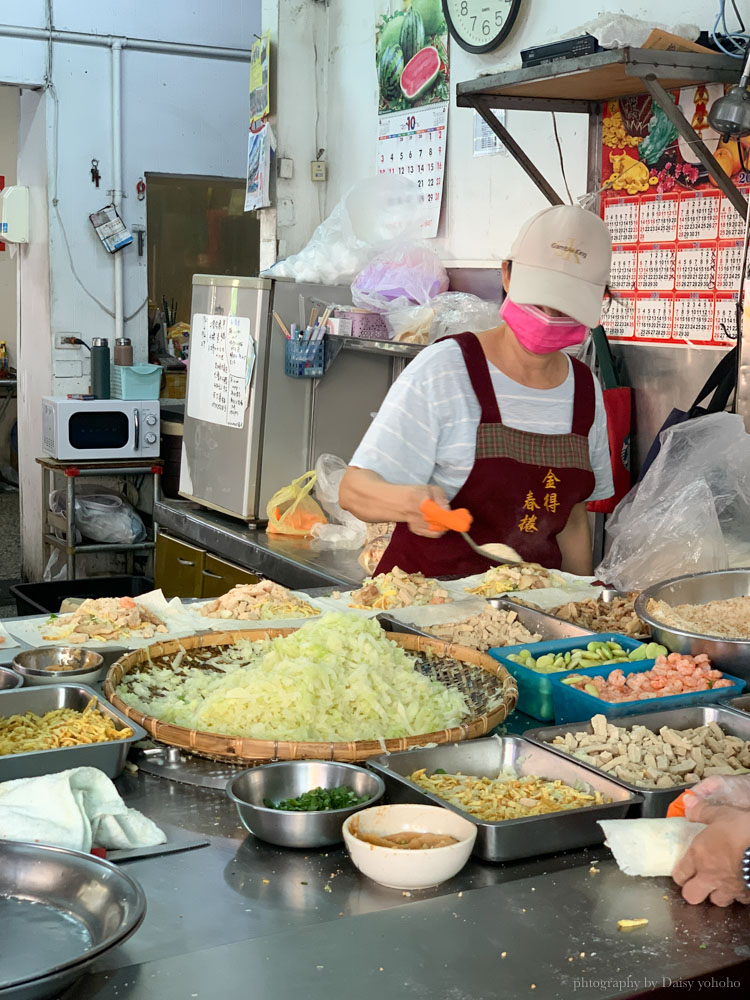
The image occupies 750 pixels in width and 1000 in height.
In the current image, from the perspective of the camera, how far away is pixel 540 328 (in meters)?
2.93

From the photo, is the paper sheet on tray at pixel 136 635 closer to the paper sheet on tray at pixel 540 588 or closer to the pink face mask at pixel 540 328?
the paper sheet on tray at pixel 540 588

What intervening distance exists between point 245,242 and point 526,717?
671 centimetres

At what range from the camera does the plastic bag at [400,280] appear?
15.5 feet

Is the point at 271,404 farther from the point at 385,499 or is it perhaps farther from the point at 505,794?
the point at 505,794

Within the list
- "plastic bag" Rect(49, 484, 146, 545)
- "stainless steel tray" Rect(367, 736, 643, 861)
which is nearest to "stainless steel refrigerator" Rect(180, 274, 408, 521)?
"plastic bag" Rect(49, 484, 146, 545)

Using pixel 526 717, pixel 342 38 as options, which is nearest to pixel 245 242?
pixel 342 38

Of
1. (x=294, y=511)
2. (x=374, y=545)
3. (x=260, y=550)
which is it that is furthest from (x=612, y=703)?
(x=294, y=511)

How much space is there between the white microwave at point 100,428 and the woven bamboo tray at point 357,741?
4.39 metres

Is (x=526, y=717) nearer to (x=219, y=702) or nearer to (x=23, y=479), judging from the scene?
(x=219, y=702)

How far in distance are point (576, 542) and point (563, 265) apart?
2.89ft

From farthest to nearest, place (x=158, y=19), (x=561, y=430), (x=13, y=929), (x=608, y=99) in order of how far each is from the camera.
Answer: (x=158, y=19)
(x=608, y=99)
(x=561, y=430)
(x=13, y=929)

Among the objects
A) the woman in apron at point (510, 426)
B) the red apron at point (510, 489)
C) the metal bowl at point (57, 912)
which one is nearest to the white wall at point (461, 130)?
the woman in apron at point (510, 426)

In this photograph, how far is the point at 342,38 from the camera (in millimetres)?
5586

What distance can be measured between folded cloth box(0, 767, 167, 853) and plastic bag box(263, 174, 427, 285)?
3.64 m
